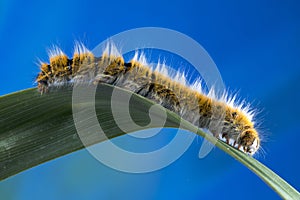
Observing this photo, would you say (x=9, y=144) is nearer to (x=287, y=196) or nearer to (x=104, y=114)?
(x=104, y=114)

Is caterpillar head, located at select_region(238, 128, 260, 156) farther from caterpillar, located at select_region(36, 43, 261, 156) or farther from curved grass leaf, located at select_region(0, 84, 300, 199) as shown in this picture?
curved grass leaf, located at select_region(0, 84, 300, 199)

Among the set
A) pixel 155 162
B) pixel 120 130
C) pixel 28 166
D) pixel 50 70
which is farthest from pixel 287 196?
pixel 155 162

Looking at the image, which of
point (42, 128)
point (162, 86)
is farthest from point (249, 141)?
point (42, 128)

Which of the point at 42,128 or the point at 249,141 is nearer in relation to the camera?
the point at 42,128

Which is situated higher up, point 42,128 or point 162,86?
point 162,86

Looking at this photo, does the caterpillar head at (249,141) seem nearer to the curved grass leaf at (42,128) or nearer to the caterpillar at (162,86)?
the caterpillar at (162,86)

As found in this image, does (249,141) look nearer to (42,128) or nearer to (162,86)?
(162,86)

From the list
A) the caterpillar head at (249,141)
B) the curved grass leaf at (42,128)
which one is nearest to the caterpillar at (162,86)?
the caterpillar head at (249,141)
